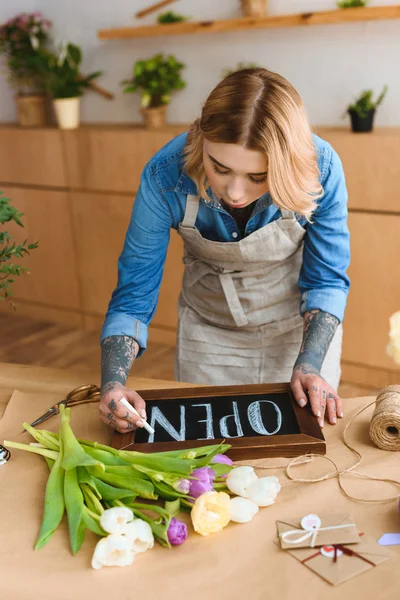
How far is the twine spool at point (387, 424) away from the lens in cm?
128

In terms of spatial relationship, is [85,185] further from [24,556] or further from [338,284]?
[24,556]

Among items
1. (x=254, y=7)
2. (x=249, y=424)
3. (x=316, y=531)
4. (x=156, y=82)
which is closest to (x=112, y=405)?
(x=249, y=424)

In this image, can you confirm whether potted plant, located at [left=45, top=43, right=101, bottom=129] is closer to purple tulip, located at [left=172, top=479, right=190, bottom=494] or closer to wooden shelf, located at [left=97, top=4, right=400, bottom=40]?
wooden shelf, located at [left=97, top=4, right=400, bottom=40]

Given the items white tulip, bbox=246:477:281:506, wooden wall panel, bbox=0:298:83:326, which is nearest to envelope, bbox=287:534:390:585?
white tulip, bbox=246:477:281:506

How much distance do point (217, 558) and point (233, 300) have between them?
0.96 m

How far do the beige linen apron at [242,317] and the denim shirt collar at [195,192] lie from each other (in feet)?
0.42

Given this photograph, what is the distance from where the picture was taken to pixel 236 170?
4.56 feet

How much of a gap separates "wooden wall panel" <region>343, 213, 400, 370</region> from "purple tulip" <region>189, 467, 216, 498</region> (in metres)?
2.16

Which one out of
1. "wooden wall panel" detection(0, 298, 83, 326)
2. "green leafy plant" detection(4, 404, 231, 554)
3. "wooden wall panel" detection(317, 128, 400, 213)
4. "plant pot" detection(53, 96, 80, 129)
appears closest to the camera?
"green leafy plant" detection(4, 404, 231, 554)

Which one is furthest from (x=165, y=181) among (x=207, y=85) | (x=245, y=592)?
(x=207, y=85)

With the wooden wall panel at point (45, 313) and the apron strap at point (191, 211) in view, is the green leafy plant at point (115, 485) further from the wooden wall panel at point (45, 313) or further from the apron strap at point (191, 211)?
the wooden wall panel at point (45, 313)

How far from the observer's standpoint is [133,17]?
3.86 m

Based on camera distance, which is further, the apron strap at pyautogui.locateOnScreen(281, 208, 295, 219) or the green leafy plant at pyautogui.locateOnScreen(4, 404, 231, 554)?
the apron strap at pyautogui.locateOnScreen(281, 208, 295, 219)

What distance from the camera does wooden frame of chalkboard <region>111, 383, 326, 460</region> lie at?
1307mm
